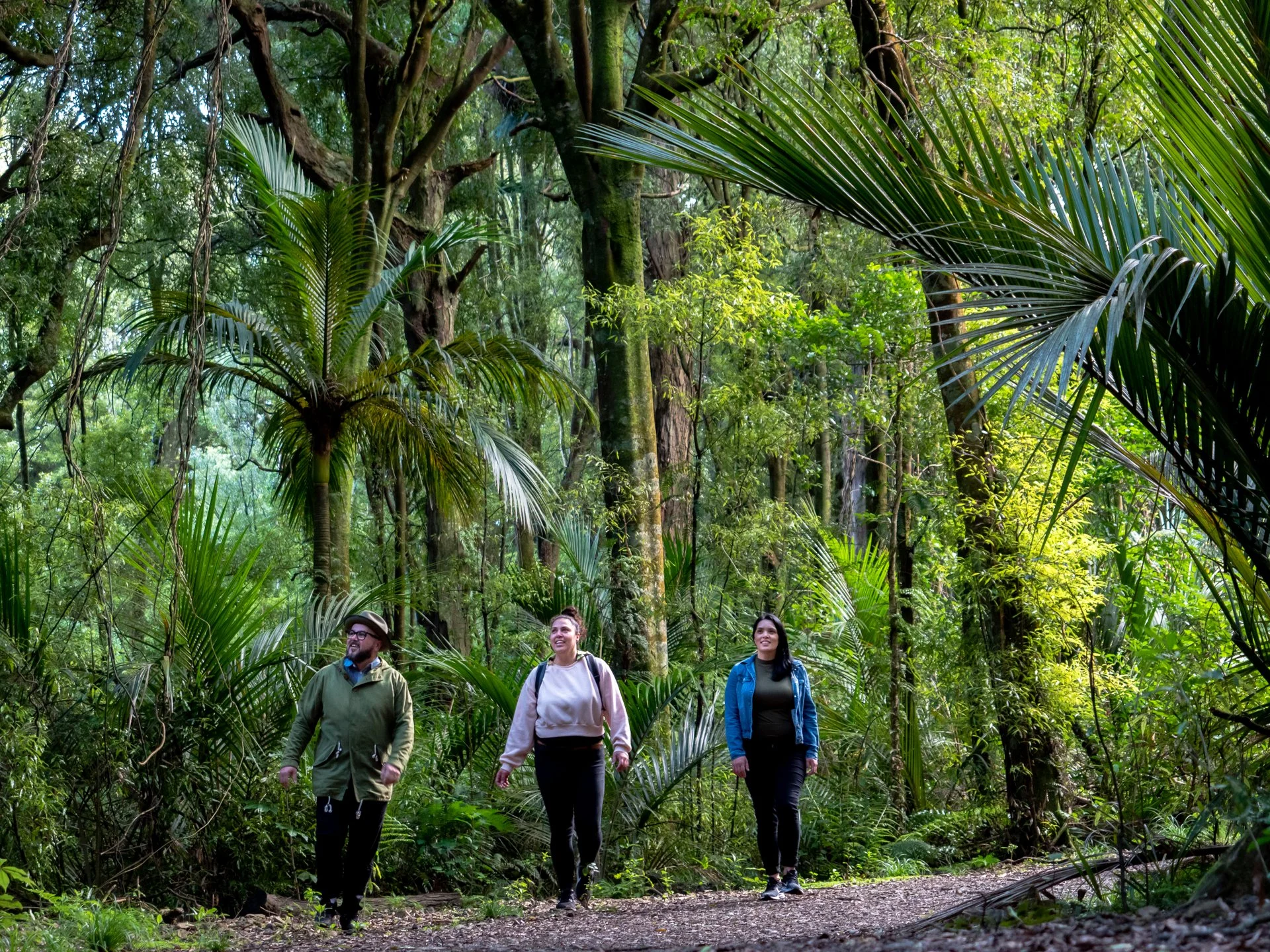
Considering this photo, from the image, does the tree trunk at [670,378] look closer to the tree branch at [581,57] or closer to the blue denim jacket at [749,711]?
the tree branch at [581,57]

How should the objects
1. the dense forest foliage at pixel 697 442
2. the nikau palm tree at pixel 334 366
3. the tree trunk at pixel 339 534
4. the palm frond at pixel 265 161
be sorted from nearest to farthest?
1. the dense forest foliage at pixel 697 442
2. the nikau palm tree at pixel 334 366
3. the palm frond at pixel 265 161
4. the tree trunk at pixel 339 534

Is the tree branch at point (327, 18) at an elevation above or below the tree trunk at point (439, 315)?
above

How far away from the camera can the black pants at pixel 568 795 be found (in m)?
6.86

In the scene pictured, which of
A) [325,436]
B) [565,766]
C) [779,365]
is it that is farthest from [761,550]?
A: [565,766]

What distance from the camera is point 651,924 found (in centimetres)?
611

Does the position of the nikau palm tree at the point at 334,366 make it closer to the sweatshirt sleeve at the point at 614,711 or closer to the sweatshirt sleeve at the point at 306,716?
the sweatshirt sleeve at the point at 306,716

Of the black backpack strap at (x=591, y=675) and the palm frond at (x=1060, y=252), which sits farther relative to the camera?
the black backpack strap at (x=591, y=675)

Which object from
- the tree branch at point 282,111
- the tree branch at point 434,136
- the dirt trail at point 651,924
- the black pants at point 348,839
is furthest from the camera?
the tree branch at point 434,136

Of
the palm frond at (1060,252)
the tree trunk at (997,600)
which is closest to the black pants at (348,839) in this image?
the palm frond at (1060,252)

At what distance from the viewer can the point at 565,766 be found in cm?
688

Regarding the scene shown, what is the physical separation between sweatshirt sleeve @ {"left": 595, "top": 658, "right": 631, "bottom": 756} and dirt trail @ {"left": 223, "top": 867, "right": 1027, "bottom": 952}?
0.92m

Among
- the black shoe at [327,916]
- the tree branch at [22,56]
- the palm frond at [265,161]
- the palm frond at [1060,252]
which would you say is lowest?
the black shoe at [327,916]

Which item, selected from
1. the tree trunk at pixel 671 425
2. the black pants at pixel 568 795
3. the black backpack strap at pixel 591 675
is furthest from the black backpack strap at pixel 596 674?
the tree trunk at pixel 671 425

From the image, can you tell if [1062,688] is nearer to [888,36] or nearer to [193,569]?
[888,36]
